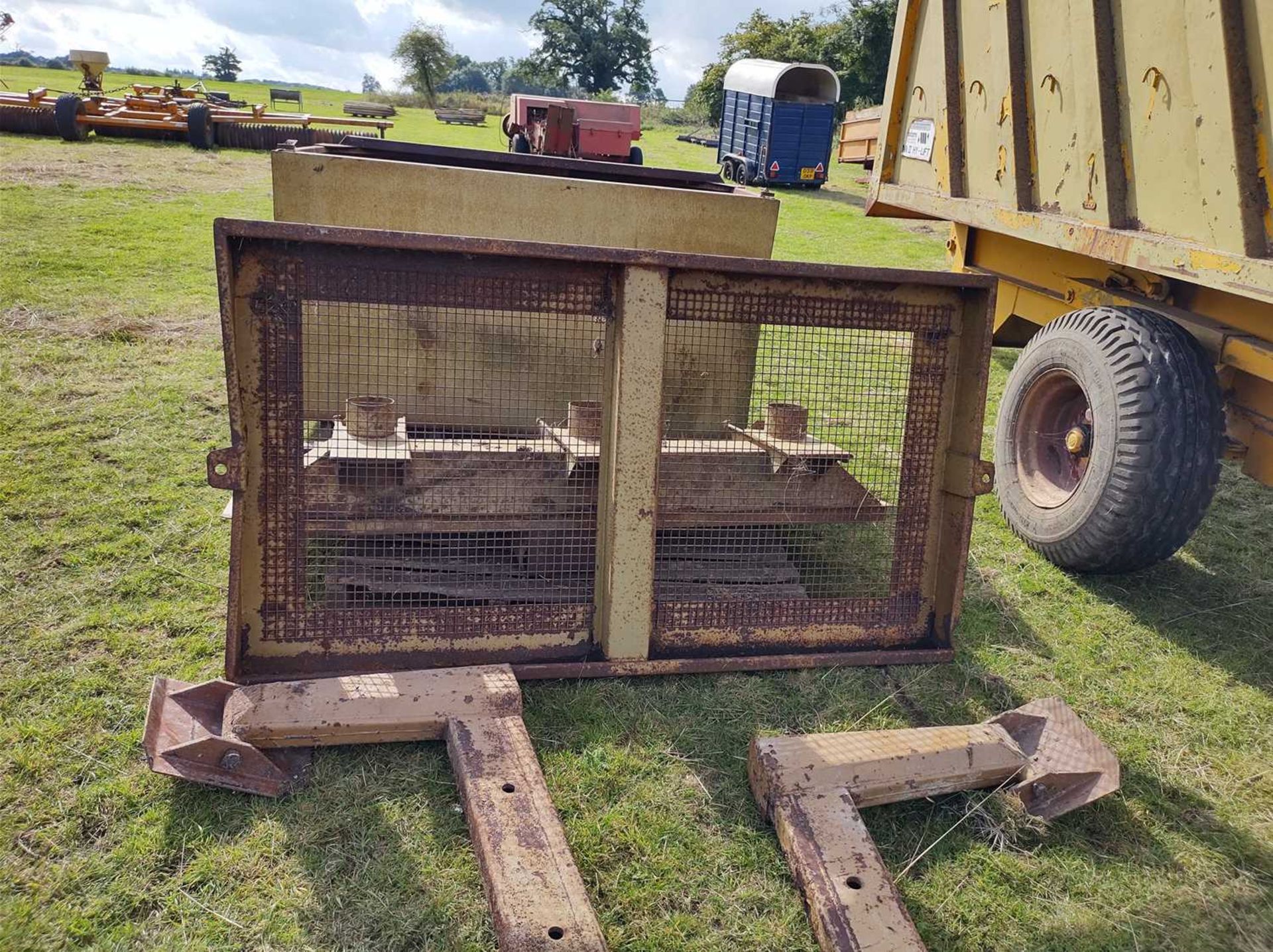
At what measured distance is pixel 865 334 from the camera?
322cm

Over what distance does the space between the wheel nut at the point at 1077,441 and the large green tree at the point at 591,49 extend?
218ft

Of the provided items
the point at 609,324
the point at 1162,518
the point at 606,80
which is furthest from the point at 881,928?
the point at 606,80

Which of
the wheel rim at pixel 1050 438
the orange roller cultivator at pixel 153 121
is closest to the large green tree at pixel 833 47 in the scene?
the orange roller cultivator at pixel 153 121

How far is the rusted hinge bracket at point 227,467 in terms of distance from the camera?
2635 millimetres

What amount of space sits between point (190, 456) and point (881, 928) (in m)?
3.87

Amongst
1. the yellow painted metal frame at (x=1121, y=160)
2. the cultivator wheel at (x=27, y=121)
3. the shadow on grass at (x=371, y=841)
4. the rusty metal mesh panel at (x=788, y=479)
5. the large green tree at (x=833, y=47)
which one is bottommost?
the shadow on grass at (x=371, y=841)

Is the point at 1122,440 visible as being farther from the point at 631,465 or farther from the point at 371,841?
the point at 371,841

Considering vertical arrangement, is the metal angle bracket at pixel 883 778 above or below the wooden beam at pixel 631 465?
below

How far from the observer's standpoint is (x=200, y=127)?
58.7ft

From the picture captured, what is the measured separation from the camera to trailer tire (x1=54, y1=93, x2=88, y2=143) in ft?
53.4

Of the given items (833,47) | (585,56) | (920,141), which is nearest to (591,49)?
(585,56)

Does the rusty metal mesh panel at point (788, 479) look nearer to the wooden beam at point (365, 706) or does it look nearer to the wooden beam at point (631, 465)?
the wooden beam at point (631, 465)

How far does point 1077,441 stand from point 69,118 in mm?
18109

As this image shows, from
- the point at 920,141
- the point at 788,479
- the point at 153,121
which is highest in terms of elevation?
the point at 153,121
